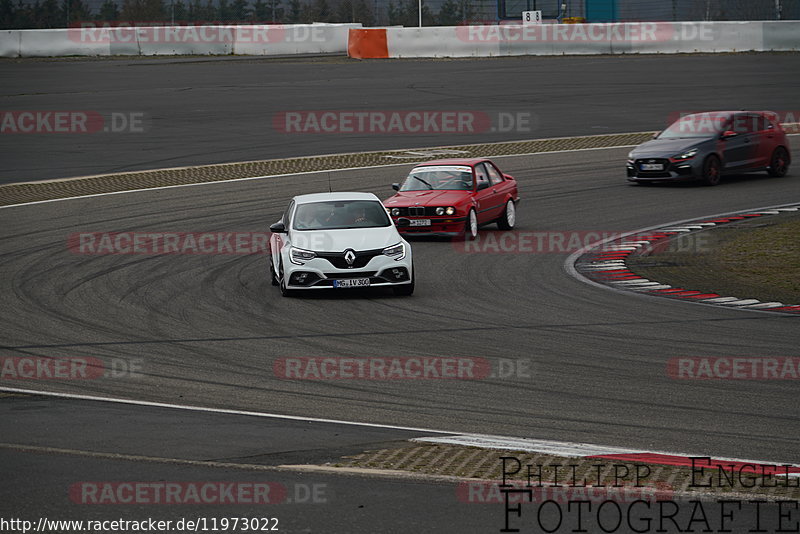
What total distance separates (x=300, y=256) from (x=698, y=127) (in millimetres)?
13660

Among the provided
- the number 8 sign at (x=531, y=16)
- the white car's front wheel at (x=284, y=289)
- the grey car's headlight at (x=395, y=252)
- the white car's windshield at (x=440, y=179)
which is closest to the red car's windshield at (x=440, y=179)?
the white car's windshield at (x=440, y=179)

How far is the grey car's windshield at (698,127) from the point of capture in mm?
26266

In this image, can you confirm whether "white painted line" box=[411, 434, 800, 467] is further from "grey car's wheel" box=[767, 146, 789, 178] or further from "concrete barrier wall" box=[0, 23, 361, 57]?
"concrete barrier wall" box=[0, 23, 361, 57]

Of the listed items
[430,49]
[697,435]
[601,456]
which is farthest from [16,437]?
[430,49]

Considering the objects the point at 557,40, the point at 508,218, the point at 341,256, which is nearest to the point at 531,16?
the point at 557,40

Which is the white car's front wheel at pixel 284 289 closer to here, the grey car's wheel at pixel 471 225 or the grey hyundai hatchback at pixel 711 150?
the grey car's wheel at pixel 471 225

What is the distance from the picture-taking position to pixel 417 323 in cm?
1408

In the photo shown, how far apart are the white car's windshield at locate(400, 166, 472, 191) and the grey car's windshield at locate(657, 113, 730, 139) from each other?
7.62 meters

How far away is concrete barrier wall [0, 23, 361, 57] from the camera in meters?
49.5

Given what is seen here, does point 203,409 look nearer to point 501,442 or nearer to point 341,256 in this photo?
point 501,442

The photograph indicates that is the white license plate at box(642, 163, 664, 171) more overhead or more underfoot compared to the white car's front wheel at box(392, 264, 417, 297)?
more overhead

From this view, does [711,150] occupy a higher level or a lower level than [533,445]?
higher

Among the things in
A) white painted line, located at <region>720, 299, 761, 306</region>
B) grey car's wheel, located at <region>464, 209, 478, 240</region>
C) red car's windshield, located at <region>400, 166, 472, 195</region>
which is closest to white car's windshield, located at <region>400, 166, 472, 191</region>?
red car's windshield, located at <region>400, 166, 472, 195</region>

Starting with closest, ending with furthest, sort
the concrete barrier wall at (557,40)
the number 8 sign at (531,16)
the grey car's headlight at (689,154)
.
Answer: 1. the grey car's headlight at (689,154)
2. the concrete barrier wall at (557,40)
3. the number 8 sign at (531,16)
